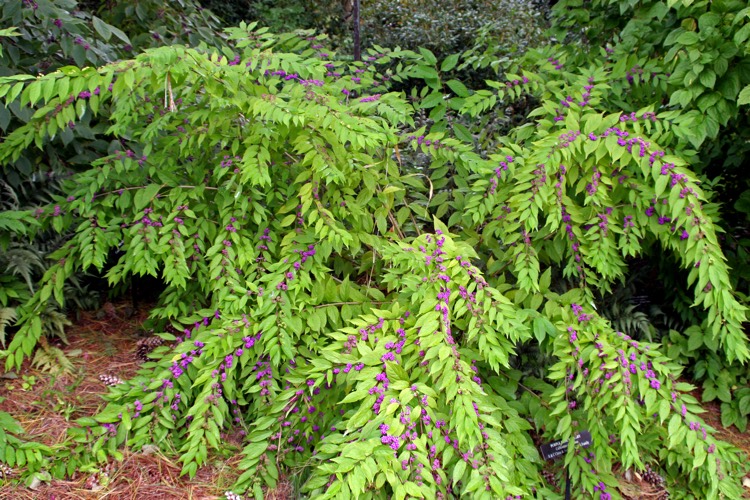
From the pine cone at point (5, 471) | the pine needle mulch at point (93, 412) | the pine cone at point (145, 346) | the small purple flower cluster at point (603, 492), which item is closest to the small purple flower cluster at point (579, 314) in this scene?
the small purple flower cluster at point (603, 492)

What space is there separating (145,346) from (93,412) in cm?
45

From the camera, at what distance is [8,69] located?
110 inches

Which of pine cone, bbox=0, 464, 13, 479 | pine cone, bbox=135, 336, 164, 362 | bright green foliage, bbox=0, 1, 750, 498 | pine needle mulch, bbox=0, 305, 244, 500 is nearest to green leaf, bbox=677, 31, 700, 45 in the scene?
bright green foliage, bbox=0, 1, 750, 498

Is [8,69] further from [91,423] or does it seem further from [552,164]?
[552,164]

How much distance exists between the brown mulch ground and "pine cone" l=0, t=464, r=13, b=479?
2.1 inches

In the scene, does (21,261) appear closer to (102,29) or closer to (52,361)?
(52,361)

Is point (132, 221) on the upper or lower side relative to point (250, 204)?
lower

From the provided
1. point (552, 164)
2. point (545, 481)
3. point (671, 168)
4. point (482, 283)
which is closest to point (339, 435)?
point (482, 283)

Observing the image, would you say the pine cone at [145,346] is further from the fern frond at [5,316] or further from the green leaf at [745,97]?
the green leaf at [745,97]

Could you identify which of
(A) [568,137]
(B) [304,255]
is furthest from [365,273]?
(A) [568,137]

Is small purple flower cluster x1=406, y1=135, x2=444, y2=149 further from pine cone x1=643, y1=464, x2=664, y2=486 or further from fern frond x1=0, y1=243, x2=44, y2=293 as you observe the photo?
fern frond x1=0, y1=243, x2=44, y2=293

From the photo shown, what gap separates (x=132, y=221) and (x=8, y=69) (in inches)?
35.3

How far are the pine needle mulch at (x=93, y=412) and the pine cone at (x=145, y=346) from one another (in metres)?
0.04

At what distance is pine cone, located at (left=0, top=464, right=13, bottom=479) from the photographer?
230 cm
